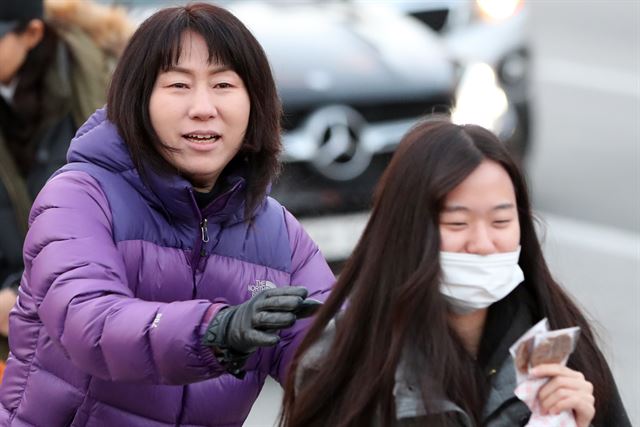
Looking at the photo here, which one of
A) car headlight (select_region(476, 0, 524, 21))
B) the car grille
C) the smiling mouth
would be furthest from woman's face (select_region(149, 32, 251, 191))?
car headlight (select_region(476, 0, 524, 21))

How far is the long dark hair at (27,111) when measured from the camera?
5199 millimetres

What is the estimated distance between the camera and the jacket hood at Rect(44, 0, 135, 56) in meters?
5.51

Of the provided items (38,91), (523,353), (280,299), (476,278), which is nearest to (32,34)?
(38,91)

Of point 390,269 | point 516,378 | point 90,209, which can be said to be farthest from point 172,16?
point 516,378

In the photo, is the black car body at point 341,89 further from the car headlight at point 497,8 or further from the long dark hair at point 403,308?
the long dark hair at point 403,308

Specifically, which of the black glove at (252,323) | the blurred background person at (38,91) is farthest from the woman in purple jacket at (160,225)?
the blurred background person at (38,91)

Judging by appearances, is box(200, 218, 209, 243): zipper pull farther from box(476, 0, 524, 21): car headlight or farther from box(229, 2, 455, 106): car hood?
box(476, 0, 524, 21): car headlight

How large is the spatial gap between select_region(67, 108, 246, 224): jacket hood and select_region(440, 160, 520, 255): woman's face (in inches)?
24.0

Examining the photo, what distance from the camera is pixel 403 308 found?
125 inches

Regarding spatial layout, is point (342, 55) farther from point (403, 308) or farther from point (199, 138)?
point (403, 308)

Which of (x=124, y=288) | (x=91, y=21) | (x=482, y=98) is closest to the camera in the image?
(x=124, y=288)

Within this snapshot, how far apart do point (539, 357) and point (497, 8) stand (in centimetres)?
817

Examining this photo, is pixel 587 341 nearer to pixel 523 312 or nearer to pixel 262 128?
pixel 523 312

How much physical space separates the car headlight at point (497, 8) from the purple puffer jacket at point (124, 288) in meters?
7.38
